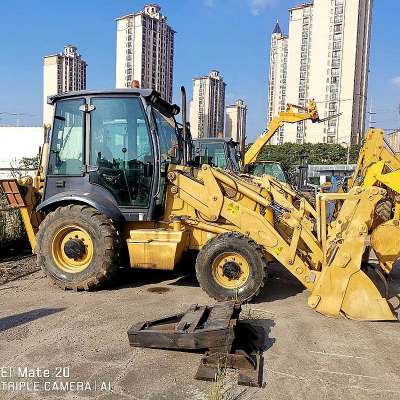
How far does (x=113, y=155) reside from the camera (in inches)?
218

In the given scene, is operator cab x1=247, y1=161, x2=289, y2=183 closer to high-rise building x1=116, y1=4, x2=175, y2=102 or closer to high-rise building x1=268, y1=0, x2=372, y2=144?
high-rise building x1=116, y1=4, x2=175, y2=102

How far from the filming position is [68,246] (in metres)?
5.45

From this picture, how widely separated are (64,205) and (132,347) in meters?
2.58

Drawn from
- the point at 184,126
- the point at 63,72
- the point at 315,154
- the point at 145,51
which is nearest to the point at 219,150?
the point at 184,126

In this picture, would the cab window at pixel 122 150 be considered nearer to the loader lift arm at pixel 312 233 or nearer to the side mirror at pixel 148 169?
the side mirror at pixel 148 169

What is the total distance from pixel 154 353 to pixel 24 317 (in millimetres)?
1723

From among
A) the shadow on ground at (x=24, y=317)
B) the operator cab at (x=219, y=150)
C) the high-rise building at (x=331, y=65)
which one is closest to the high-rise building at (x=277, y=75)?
the high-rise building at (x=331, y=65)

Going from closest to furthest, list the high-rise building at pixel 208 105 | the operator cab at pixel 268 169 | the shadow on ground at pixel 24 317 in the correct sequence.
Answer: the shadow on ground at pixel 24 317, the operator cab at pixel 268 169, the high-rise building at pixel 208 105

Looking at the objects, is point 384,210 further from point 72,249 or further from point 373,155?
point 72,249

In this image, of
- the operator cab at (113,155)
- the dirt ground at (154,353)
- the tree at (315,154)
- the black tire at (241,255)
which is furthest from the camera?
the tree at (315,154)

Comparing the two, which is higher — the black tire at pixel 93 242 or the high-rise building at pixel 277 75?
the high-rise building at pixel 277 75

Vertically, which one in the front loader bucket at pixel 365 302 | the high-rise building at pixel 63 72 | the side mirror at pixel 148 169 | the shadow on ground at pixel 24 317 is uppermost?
the high-rise building at pixel 63 72

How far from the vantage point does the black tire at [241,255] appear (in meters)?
4.87

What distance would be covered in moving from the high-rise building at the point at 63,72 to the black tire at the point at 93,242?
32125 millimetres
